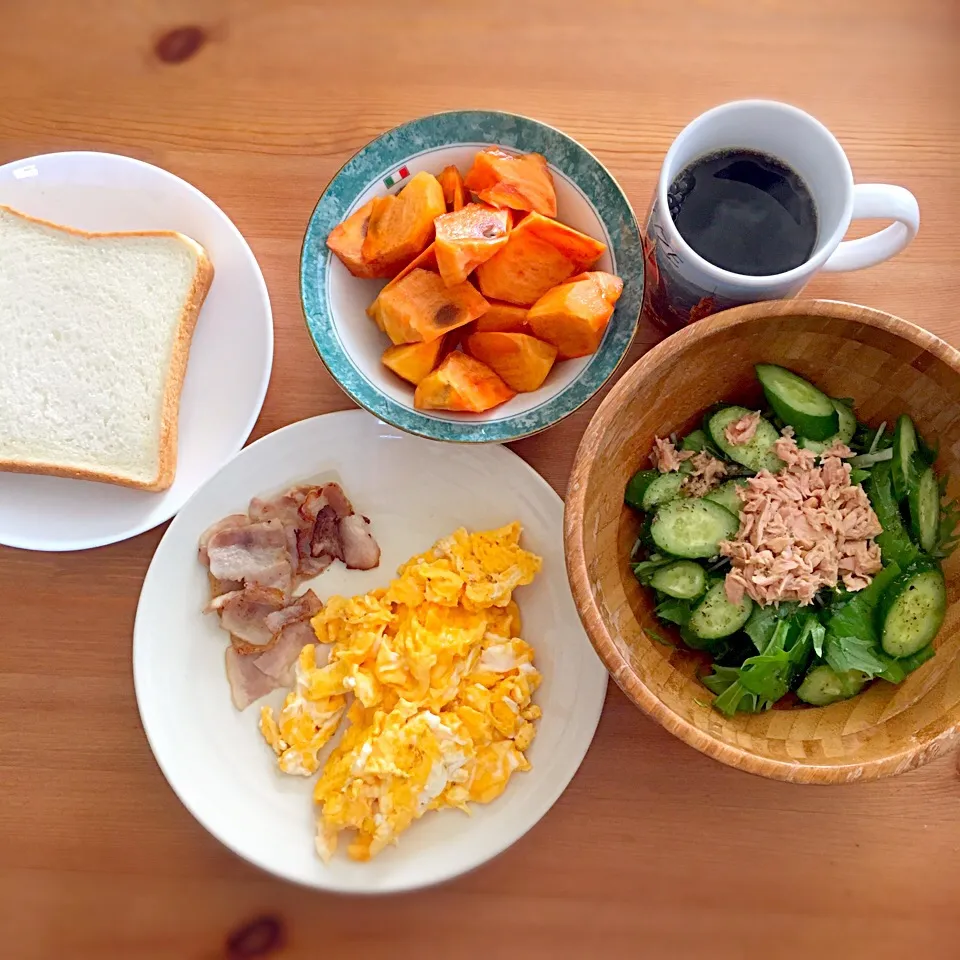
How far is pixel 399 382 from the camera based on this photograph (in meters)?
1.33

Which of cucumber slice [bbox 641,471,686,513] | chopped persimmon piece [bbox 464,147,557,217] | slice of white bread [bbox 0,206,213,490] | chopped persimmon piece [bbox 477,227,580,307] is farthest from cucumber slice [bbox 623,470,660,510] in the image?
slice of white bread [bbox 0,206,213,490]

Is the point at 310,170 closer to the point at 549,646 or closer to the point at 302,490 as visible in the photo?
the point at 302,490

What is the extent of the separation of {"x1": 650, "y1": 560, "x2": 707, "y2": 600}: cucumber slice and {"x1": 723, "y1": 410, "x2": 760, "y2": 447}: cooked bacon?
0.20 metres

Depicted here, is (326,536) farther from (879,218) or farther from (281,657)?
(879,218)

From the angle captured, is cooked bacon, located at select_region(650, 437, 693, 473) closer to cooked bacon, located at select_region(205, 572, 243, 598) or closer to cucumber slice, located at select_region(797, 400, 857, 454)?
cucumber slice, located at select_region(797, 400, 857, 454)

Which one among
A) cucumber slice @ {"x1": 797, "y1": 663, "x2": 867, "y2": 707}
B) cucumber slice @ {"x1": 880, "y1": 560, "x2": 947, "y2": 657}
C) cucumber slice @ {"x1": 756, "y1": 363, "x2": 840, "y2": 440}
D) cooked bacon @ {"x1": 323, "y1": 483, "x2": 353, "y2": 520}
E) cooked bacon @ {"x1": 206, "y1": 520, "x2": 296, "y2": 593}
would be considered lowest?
cooked bacon @ {"x1": 206, "y1": 520, "x2": 296, "y2": 593}

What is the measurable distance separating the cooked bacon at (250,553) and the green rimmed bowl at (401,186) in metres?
0.31

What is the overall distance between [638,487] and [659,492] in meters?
0.03

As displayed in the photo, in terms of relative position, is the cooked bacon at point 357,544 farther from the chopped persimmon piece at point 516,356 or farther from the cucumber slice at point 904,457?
the cucumber slice at point 904,457

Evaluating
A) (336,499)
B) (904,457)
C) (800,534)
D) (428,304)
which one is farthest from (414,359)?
(904,457)

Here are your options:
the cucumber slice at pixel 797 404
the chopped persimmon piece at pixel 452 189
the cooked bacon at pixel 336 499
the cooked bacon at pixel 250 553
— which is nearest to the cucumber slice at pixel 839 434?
the cucumber slice at pixel 797 404

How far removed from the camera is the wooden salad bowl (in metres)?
1.08

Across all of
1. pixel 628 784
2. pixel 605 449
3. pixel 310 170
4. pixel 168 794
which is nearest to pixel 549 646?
pixel 628 784

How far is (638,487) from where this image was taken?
1.29 m
